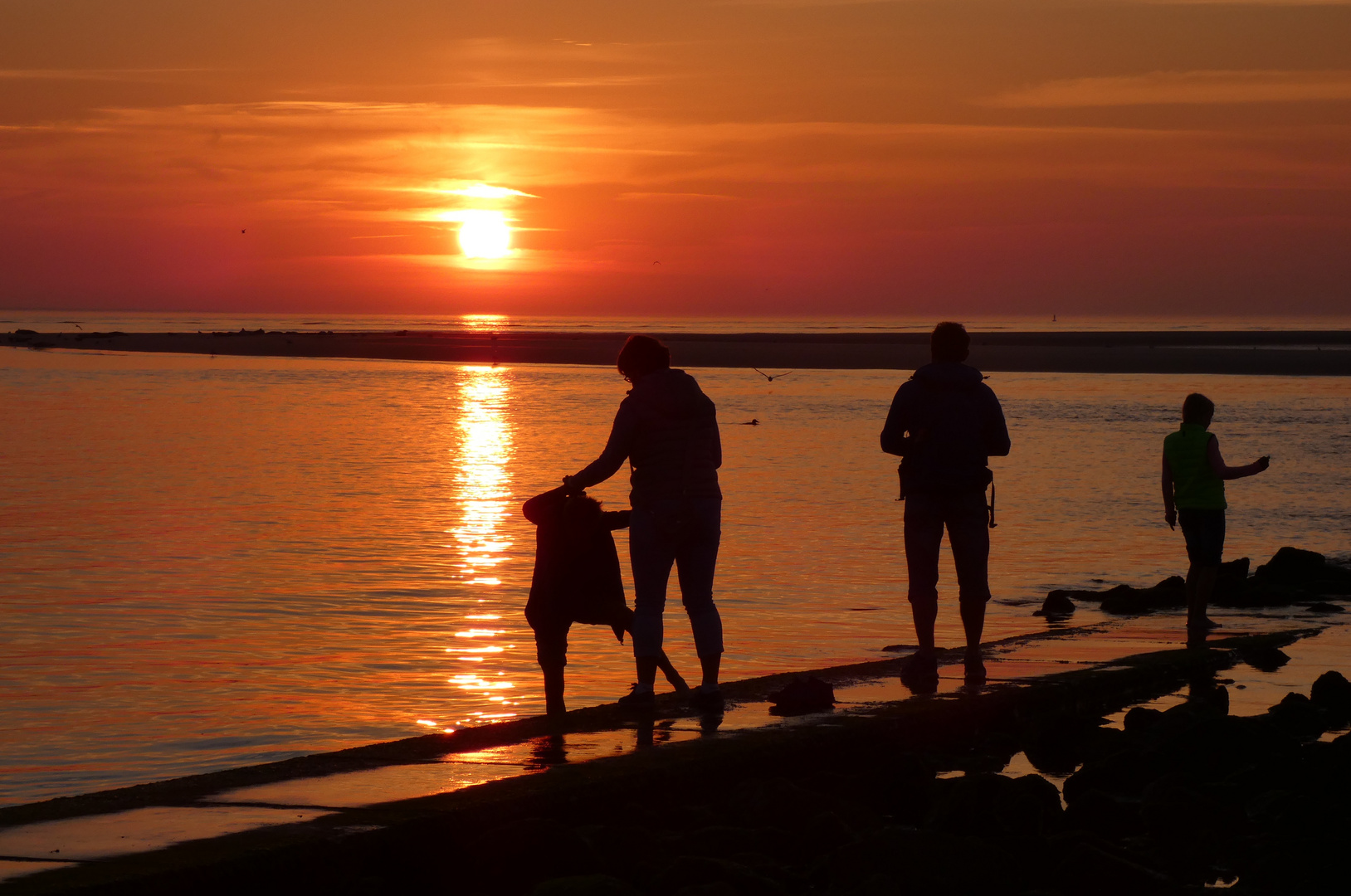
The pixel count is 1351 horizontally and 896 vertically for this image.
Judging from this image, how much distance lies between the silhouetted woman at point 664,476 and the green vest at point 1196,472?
4536 mm

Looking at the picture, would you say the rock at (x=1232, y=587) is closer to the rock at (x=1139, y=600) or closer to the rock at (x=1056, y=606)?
the rock at (x=1139, y=600)

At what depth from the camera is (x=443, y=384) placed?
201 feet

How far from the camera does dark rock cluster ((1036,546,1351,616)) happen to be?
1316cm

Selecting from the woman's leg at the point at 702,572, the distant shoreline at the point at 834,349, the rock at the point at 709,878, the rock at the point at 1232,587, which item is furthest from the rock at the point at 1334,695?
the distant shoreline at the point at 834,349

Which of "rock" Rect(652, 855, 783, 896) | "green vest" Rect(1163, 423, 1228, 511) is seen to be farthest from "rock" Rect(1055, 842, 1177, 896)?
"green vest" Rect(1163, 423, 1228, 511)

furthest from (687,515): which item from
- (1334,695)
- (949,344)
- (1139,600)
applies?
(1139,600)

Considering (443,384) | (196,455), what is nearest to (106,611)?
(196,455)

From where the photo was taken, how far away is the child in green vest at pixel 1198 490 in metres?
10.4

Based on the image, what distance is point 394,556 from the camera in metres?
15.5

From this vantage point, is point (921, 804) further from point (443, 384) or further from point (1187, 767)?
point (443, 384)

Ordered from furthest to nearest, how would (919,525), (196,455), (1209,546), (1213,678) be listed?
(196,455) → (1209,546) → (1213,678) → (919,525)

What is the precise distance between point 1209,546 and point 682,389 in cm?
519

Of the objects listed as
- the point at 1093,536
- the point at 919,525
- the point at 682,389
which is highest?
the point at 682,389

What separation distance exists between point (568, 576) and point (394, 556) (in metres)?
8.07
